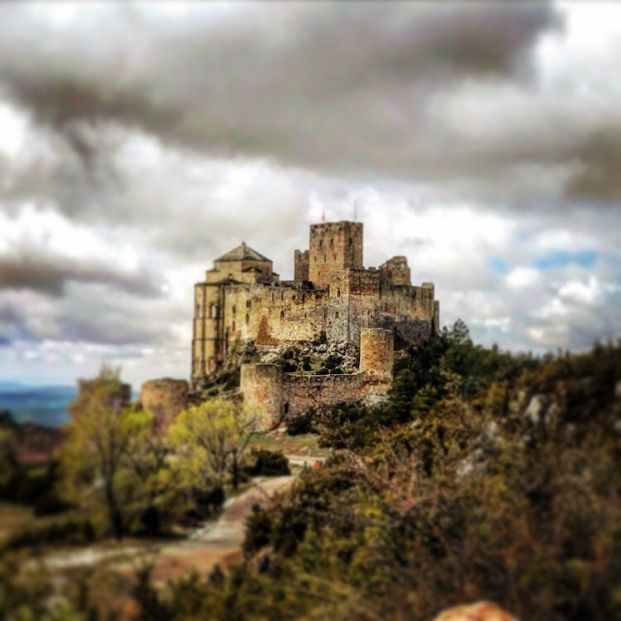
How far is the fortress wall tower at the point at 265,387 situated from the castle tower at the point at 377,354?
4631 mm

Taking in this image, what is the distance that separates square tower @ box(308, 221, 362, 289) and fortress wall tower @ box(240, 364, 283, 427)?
2043 cm

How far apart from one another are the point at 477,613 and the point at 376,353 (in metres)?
26.6

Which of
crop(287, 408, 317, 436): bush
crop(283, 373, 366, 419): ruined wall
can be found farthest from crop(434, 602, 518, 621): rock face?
crop(283, 373, 366, 419): ruined wall

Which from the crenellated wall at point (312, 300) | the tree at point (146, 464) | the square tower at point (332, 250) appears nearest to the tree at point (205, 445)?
the tree at point (146, 464)

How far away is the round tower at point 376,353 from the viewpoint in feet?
110

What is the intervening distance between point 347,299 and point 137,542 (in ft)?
129

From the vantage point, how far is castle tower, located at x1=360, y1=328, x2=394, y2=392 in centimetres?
3350

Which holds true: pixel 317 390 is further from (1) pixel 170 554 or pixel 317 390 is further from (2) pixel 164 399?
(1) pixel 170 554

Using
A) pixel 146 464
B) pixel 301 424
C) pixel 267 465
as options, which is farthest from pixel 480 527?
pixel 301 424

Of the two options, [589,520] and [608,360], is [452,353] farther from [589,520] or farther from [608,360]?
[589,520]

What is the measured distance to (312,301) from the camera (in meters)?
47.2

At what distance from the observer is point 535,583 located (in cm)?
809

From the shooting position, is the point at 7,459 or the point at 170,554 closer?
the point at 7,459

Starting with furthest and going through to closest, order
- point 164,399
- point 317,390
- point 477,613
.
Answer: point 317,390
point 164,399
point 477,613
